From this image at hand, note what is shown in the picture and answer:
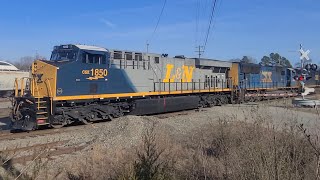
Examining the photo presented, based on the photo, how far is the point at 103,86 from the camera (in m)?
15.8

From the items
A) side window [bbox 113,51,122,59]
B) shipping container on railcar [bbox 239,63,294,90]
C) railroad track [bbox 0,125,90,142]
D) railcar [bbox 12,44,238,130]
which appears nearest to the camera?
railroad track [bbox 0,125,90,142]

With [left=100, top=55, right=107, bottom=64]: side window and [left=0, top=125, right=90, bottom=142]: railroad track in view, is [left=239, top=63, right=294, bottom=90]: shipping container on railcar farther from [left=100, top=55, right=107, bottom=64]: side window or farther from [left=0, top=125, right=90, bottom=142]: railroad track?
[left=0, top=125, right=90, bottom=142]: railroad track

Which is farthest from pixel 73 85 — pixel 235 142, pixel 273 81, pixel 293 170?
pixel 273 81

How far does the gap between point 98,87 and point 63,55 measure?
205 cm

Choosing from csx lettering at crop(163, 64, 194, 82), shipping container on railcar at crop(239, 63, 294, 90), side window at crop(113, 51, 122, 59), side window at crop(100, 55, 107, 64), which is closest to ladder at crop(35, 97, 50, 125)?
side window at crop(100, 55, 107, 64)

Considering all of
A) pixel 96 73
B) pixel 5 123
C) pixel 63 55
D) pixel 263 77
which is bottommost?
pixel 5 123

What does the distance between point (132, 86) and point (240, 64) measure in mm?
14352

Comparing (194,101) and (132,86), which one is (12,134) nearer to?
(132,86)

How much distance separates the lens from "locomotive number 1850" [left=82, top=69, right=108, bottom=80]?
15128mm

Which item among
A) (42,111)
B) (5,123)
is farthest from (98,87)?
(5,123)

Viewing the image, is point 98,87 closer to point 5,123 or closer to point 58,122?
point 58,122

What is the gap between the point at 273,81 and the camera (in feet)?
118

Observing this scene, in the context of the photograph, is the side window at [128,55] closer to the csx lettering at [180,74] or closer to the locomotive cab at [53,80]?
Answer: the locomotive cab at [53,80]

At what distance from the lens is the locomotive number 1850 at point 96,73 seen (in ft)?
49.6
